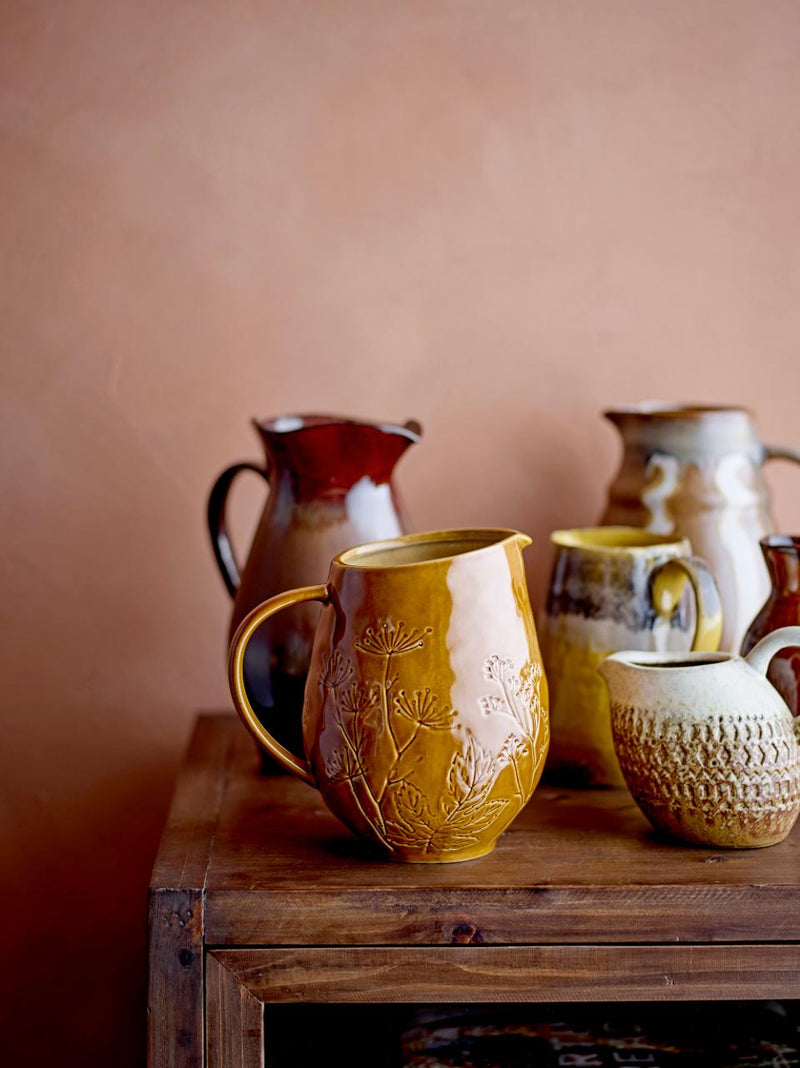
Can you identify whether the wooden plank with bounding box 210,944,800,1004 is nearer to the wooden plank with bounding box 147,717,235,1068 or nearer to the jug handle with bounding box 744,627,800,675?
the wooden plank with bounding box 147,717,235,1068

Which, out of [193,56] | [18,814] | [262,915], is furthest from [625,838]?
[193,56]

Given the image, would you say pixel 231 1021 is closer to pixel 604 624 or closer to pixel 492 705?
pixel 492 705

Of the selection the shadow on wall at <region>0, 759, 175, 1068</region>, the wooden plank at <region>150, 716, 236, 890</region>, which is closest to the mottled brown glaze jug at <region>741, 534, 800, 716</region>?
the wooden plank at <region>150, 716, 236, 890</region>

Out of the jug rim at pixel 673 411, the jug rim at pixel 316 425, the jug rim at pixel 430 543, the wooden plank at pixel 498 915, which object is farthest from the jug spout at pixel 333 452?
the wooden plank at pixel 498 915

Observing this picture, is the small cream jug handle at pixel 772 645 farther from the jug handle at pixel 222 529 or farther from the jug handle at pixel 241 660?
the jug handle at pixel 222 529

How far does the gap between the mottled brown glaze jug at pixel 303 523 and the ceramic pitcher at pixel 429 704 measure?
0.44 ft

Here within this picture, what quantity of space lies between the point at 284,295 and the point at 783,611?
0.55m

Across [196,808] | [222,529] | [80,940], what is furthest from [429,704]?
[80,940]

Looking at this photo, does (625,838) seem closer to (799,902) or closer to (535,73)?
(799,902)

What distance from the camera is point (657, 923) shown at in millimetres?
650

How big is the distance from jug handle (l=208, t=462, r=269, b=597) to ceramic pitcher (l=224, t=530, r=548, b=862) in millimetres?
272

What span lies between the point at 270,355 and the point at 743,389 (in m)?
0.47

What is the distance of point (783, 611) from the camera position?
2.62ft

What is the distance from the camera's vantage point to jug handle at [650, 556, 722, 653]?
2.63 ft
